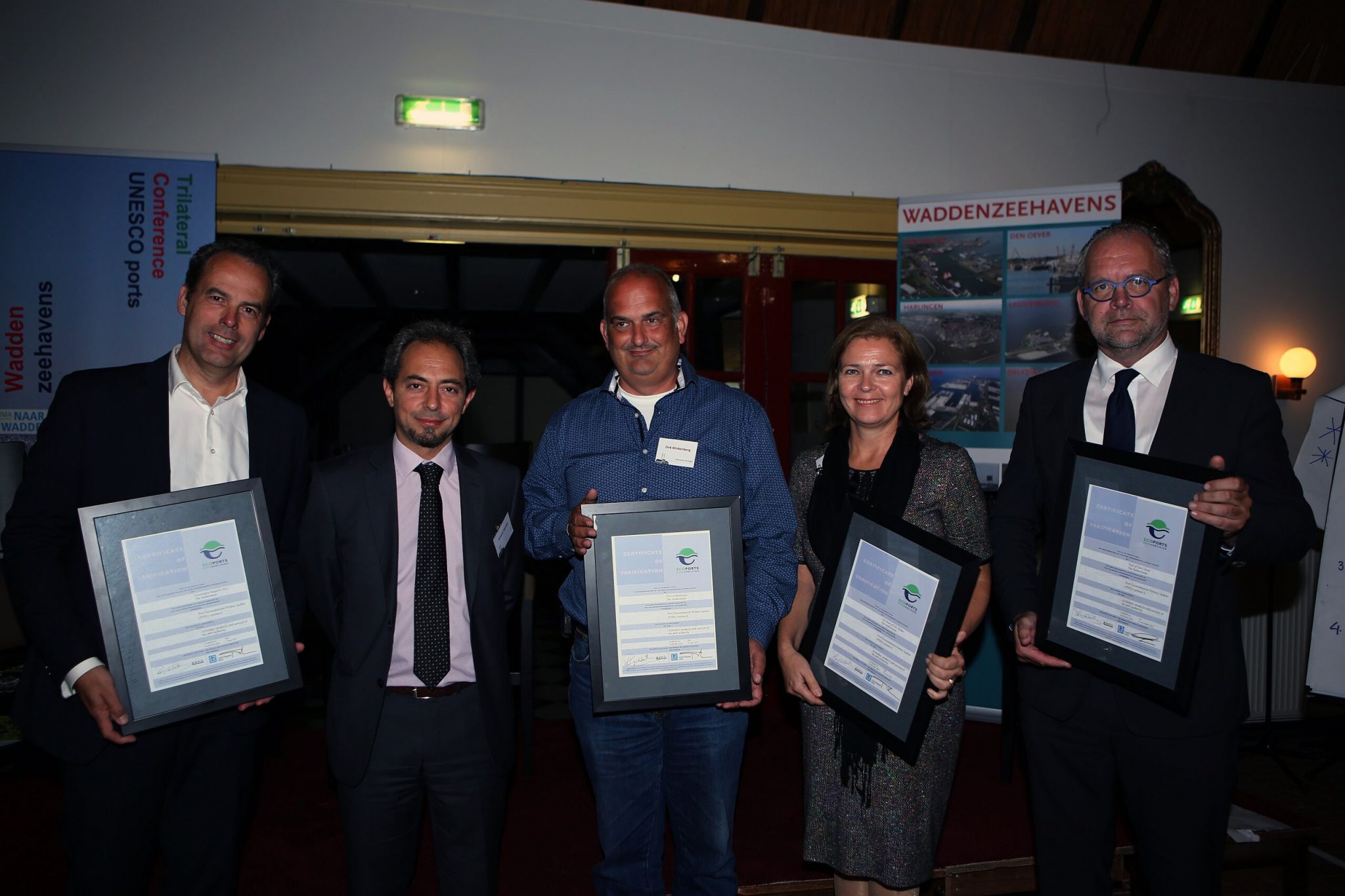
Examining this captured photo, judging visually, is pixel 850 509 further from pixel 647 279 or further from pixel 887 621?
pixel 647 279

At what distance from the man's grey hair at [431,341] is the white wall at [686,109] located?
2263 mm

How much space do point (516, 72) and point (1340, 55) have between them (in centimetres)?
502

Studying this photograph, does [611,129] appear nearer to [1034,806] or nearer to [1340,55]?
[1034,806]

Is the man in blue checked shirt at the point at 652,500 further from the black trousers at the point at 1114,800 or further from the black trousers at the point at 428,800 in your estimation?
the black trousers at the point at 1114,800

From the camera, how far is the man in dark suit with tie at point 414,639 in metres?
1.89

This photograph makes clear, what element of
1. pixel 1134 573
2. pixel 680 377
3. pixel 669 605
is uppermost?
pixel 680 377

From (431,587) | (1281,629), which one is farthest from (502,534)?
(1281,629)

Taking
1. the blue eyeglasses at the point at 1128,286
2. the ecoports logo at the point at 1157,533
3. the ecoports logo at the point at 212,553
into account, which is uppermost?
the blue eyeglasses at the point at 1128,286

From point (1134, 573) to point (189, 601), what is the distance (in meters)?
2.09

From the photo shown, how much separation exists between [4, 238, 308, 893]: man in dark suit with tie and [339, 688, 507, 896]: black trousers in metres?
0.30

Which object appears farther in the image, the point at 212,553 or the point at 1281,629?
the point at 1281,629

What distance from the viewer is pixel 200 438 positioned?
1.91 metres

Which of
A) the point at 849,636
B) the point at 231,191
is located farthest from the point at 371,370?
the point at 849,636

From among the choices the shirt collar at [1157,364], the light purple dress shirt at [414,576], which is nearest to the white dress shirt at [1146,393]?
the shirt collar at [1157,364]
